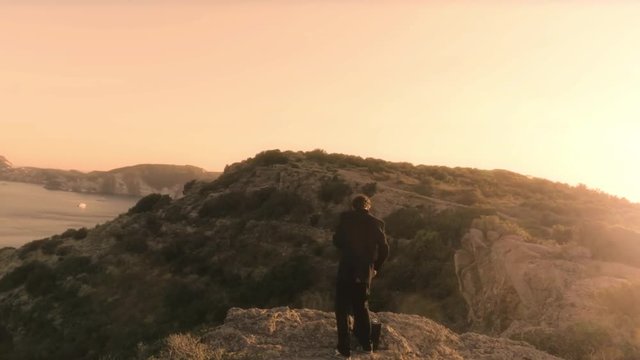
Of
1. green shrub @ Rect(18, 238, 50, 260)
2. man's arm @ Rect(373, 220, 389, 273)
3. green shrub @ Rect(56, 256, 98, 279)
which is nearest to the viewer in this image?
man's arm @ Rect(373, 220, 389, 273)

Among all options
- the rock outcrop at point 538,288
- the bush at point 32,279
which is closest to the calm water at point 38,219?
the bush at point 32,279

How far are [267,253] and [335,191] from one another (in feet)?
23.8

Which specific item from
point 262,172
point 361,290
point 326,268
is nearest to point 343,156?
point 262,172

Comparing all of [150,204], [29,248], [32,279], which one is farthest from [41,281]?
[150,204]

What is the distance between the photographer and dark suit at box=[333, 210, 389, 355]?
757cm

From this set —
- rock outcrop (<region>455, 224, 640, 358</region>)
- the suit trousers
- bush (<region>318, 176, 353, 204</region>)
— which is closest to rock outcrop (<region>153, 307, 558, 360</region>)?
the suit trousers

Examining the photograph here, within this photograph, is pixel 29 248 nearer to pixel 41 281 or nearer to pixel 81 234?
pixel 81 234

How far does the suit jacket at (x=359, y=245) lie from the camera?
7.57 meters

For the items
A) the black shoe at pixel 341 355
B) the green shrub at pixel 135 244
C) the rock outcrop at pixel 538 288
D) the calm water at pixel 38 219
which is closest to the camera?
the black shoe at pixel 341 355

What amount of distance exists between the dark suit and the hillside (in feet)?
18.4

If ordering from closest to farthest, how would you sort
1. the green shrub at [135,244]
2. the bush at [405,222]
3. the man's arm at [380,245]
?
the man's arm at [380,245], the bush at [405,222], the green shrub at [135,244]

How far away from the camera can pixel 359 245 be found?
7562 millimetres

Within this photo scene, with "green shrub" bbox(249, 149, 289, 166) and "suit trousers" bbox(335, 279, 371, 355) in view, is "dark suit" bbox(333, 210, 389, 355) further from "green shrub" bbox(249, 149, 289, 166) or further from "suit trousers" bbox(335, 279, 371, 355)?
"green shrub" bbox(249, 149, 289, 166)

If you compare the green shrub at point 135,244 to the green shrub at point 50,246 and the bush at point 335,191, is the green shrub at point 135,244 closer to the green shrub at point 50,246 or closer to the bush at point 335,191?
the green shrub at point 50,246
